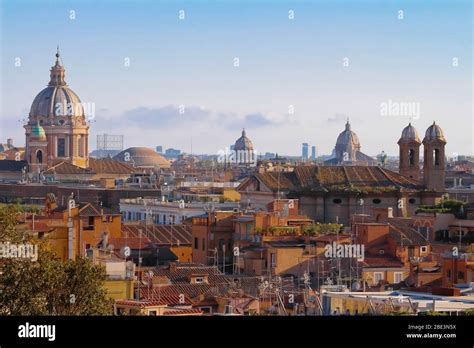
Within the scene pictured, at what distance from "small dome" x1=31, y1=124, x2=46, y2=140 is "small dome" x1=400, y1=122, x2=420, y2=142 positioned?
3612cm

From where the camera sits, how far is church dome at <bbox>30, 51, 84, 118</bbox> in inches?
3194

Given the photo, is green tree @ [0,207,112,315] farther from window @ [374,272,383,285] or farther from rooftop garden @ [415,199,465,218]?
rooftop garden @ [415,199,465,218]

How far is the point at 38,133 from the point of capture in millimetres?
82062

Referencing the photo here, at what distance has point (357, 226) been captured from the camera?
1117 inches

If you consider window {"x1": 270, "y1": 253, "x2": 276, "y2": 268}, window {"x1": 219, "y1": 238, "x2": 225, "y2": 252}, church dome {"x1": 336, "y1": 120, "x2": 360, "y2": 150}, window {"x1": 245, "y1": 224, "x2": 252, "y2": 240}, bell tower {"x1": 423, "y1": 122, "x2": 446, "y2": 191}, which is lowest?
window {"x1": 270, "y1": 253, "x2": 276, "y2": 268}

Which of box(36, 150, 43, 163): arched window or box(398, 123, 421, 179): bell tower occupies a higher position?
box(36, 150, 43, 163): arched window

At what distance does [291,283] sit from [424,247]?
19.1ft

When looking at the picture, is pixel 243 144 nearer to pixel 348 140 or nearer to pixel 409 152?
pixel 348 140

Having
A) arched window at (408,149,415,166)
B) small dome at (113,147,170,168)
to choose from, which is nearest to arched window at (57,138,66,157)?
small dome at (113,147,170,168)

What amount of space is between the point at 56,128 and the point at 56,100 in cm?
180

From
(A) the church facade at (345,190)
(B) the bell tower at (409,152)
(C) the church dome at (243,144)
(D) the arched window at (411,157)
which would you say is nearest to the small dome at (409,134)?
(B) the bell tower at (409,152)

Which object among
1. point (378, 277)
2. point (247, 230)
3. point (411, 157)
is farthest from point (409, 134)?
point (378, 277)
